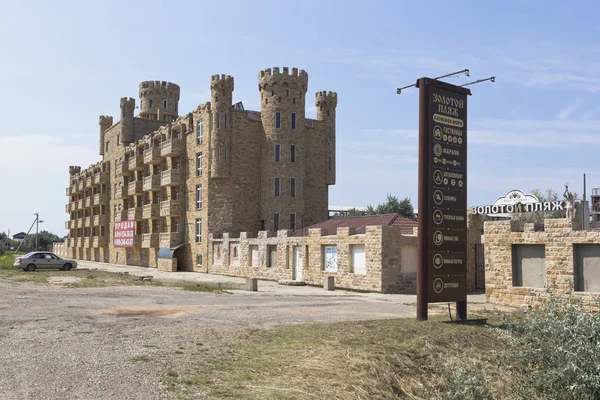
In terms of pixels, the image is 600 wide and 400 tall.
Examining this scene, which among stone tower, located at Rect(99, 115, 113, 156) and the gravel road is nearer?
the gravel road

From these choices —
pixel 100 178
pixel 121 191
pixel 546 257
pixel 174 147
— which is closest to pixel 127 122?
pixel 121 191

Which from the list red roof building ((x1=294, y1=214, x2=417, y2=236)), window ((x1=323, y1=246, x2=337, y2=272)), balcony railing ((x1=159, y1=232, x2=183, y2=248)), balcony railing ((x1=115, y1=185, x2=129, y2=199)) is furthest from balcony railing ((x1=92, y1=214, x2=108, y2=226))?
window ((x1=323, y1=246, x2=337, y2=272))

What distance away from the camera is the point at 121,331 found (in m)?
13.5

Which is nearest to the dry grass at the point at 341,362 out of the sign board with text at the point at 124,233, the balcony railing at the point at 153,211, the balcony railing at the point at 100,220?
the balcony railing at the point at 153,211

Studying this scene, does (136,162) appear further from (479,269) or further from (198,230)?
(479,269)

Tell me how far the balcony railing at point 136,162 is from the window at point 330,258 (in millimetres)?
33322

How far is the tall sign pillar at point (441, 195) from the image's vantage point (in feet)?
50.7

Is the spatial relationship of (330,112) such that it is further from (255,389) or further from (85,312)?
(255,389)

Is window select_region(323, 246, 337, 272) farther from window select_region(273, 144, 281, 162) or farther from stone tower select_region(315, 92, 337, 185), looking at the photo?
stone tower select_region(315, 92, 337, 185)

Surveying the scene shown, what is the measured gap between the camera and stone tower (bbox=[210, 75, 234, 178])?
152 ft

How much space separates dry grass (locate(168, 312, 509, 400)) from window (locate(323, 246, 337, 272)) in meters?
17.0

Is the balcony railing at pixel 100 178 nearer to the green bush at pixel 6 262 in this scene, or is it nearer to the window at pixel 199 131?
the green bush at pixel 6 262

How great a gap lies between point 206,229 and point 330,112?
15.0 m

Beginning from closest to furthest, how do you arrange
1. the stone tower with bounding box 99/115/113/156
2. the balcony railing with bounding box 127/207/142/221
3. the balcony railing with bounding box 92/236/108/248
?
the balcony railing with bounding box 127/207/142/221
the balcony railing with bounding box 92/236/108/248
the stone tower with bounding box 99/115/113/156
